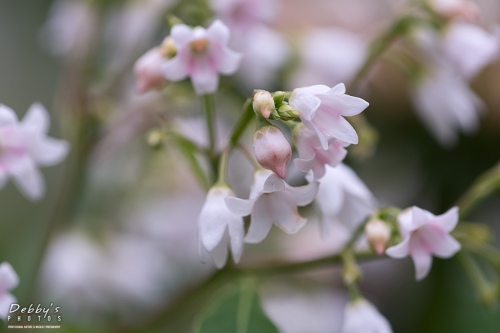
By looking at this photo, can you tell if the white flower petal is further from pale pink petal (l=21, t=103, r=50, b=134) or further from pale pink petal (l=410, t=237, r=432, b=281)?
pale pink petal (l=21, t=103, r=50, b=134)

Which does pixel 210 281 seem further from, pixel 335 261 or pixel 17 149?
pixel 17 149

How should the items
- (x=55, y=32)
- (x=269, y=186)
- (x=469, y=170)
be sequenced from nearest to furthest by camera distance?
(x=269, y=186)
(x=55, y=32)
(x=469, y=170)

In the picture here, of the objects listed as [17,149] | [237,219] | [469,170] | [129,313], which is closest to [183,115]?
[129,313]

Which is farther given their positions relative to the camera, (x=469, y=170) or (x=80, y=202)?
(x=469, y=170)

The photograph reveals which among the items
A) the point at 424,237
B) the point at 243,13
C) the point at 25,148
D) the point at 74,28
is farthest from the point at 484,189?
the point at 74,28

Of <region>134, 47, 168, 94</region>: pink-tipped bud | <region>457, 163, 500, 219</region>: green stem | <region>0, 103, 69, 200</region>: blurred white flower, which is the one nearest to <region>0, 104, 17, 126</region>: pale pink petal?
<region>0, 103, 69, 200</region>: blurred white flower

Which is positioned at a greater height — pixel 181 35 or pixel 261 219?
pixel 181 35

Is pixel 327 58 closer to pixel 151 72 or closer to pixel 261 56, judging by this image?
pixel 261 56

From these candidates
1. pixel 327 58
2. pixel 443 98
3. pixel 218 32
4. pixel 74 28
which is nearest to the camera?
pixel 218 32
